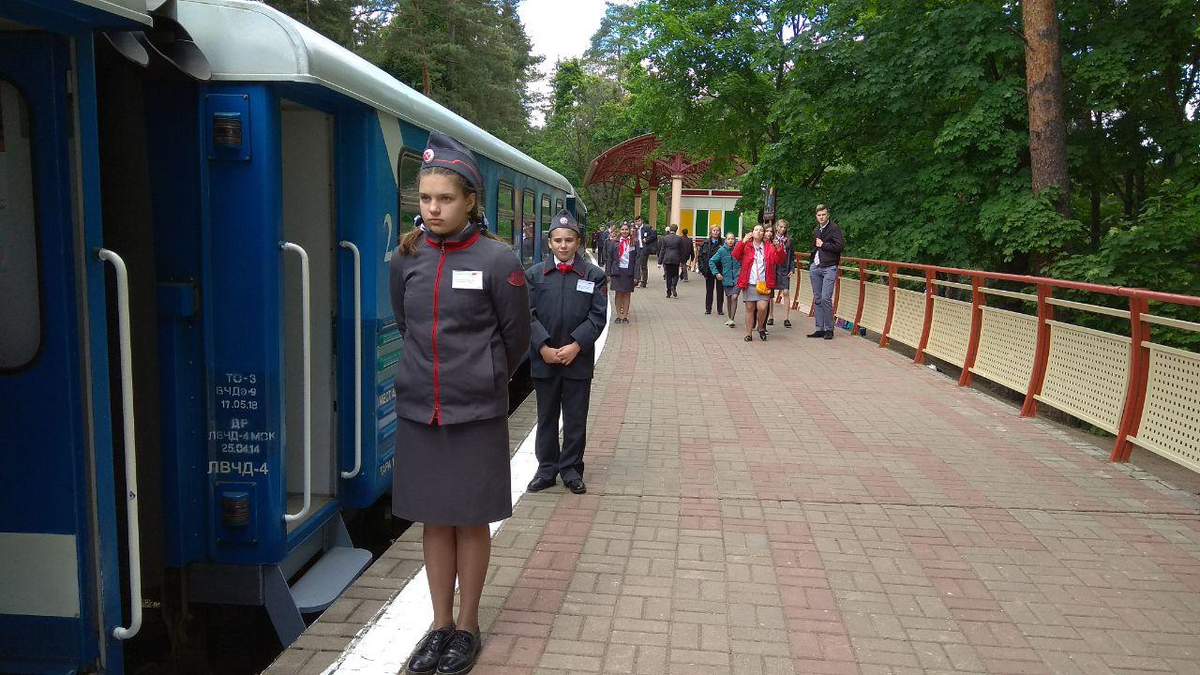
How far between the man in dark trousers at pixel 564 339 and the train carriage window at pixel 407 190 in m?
0.81

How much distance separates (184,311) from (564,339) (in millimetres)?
2346

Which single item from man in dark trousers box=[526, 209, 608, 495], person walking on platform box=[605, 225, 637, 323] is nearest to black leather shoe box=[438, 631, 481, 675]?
man in dark trousers box=[526, 209, 608, 495]

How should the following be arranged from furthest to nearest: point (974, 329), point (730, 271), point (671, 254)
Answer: point (671, 254)
point (730, 271)
point (974, 329)

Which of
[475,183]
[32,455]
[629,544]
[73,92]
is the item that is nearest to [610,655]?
[629,544]

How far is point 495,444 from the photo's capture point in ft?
10.9

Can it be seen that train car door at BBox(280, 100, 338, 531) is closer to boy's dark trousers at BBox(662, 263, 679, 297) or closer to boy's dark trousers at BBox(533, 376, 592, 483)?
boy's dark trousers at BBox(533, 376, 592, 483)

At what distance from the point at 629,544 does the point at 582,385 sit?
1208 millimetres

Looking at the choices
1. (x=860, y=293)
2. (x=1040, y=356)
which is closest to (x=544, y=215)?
(x=860, y=293)

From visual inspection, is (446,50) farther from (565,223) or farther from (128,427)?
(128,427)

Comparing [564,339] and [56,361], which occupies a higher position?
[56,361]

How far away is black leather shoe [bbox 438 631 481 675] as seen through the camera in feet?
10.8

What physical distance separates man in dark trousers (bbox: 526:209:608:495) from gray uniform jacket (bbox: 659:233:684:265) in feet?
51.5

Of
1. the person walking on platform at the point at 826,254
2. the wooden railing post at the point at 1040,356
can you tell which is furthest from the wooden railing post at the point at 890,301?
the wooden railing post at the point at 1040,356

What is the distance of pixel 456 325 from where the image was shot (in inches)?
125
